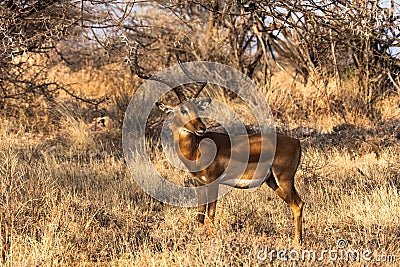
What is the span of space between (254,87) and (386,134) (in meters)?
3.37

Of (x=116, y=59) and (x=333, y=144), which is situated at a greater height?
(x=116, y=59)

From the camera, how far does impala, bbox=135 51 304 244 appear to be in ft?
16.4

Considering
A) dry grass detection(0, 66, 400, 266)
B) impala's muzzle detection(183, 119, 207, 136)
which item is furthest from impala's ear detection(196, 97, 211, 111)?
dry grass detection(0, 66, 400, 266)

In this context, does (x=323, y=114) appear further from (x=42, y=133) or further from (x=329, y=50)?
(x=42, y=133)

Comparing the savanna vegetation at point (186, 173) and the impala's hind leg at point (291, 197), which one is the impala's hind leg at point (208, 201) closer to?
the savanna vegetation at point (186, 173)

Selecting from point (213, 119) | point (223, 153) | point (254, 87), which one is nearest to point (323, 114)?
point (254, 87)

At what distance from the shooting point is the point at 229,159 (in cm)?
522

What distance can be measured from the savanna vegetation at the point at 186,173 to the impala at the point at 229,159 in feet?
0.94

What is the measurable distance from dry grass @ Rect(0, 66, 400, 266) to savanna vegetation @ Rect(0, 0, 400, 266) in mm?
18

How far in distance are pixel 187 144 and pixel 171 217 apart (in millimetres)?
709

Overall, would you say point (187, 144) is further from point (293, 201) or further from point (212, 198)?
point (293, 201)

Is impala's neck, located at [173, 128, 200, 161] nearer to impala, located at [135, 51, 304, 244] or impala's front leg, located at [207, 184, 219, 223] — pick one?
impala, located at [135, 51, 304, 244]

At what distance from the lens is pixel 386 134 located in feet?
30.7

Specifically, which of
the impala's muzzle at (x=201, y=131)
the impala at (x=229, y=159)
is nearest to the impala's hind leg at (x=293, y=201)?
the impala at (x=229, y=159)
